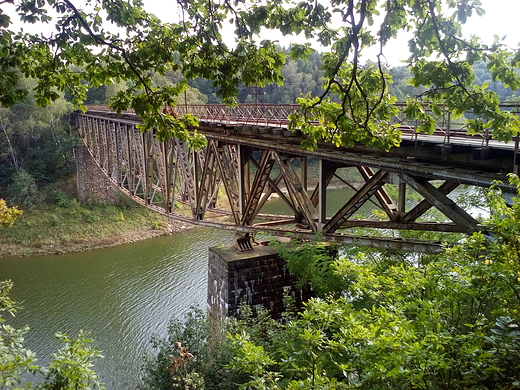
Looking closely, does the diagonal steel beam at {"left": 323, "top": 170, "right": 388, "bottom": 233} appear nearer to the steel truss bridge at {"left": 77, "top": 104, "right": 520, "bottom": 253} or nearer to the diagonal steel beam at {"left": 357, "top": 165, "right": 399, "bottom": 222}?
the steel truss bridge at {"left": 77, "top": 104, "right": 520, "bottom": 253}

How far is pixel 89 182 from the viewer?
33.8 m

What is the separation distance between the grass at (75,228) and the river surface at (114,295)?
51.1 inches

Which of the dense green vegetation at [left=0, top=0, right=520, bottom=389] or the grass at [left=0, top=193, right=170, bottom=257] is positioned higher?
the dense green vegetation at [left=0, top=0, right=520, bottom=389]

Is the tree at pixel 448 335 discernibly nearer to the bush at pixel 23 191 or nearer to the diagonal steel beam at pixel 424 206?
the diagonal steel beam at pixel 424 206

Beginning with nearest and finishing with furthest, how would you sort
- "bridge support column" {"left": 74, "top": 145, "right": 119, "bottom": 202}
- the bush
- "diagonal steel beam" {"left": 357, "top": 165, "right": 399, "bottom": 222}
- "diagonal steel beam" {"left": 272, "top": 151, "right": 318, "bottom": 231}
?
"diagonal steel beam" {"left": 357, "top": 165, "right": 399, "bottom": 222} → "diagonal steel beam" {"left": 272, "top": 151, "right": 318, "bottom": 231} → the bush → "bridge support column" {"left": 74, "top": 145, "right": 119, "bottom": 202}

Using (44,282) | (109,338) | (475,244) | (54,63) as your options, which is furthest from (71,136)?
(475,244)

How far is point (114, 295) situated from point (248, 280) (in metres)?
11.5

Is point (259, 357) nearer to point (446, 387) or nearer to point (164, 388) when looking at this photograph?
point (446, 387)

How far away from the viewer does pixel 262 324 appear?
29.3ft

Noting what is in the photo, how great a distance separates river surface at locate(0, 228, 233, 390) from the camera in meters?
14.5

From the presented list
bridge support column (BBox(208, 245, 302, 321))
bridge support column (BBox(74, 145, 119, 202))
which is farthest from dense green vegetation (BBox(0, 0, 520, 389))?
bridge support column (BBox(74, 145, 119, 202))

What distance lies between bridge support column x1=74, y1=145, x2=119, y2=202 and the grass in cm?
93

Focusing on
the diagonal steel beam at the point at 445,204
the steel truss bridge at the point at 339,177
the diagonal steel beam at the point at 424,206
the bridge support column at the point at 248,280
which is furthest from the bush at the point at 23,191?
the diagonal steel beam at the point at 445,204

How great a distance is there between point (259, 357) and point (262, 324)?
14.5 feet
